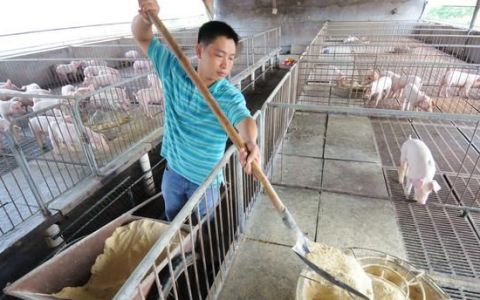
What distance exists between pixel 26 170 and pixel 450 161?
209 inches

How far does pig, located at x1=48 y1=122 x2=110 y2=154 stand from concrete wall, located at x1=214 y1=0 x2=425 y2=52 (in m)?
14.4

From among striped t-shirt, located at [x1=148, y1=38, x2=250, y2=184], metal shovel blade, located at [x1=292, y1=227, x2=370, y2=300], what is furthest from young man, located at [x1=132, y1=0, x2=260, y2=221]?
metal shovel blade, located at [x1=292, y1=227, x2=370, y2=300]

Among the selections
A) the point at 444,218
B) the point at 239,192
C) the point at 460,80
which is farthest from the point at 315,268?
the point at 460,80

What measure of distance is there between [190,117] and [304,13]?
16.3 meters

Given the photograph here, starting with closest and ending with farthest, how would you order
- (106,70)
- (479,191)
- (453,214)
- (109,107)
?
1. (453,214)
2. (479,191)
3. (109,107)
4. (106,70)

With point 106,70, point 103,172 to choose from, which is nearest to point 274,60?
point 106,70

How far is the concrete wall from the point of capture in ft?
47.1

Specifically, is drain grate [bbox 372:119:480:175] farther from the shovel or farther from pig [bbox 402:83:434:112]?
the shovel

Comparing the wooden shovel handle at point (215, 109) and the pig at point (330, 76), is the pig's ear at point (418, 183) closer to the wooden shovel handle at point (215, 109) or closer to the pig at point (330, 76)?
the wooden shovel handle at point (215, 109)

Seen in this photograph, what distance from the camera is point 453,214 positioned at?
2.87m

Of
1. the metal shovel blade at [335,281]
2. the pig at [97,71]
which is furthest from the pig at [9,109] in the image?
the metal shovel blade at [335,281]

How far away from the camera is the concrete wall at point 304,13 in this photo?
14344mm

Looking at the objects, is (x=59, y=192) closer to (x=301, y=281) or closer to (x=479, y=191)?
(x=301, y=281)

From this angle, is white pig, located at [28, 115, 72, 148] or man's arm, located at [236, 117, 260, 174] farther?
white pig, located at [28, 115, 72, 148]
